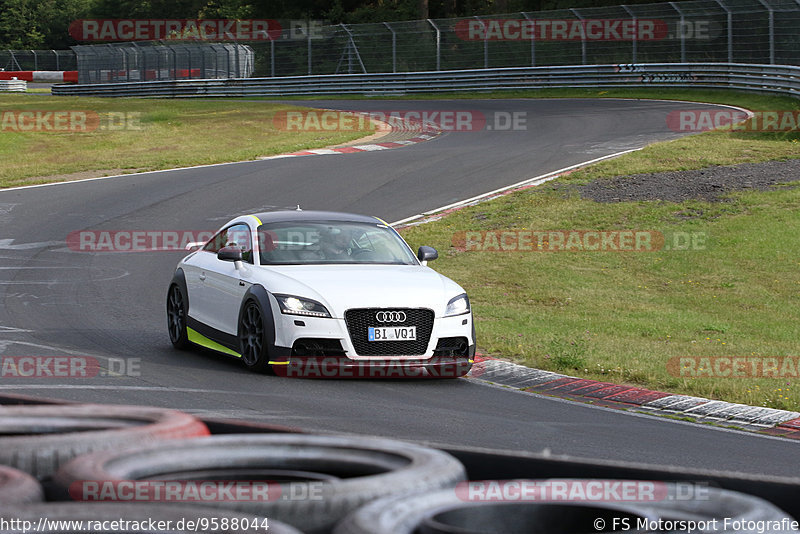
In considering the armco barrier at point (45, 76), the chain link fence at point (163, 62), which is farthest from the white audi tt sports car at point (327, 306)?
the armco barrier at point (45, 76)

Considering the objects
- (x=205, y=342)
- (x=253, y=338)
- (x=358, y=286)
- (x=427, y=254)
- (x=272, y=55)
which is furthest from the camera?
(x=272, y=55)

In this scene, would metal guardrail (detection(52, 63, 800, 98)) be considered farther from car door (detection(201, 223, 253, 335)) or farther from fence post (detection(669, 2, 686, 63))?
car door (detection(201, 223, 253, 335))

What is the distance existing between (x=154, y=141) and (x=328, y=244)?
25.1 m

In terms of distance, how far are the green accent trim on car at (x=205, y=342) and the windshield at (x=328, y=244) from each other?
93 cm

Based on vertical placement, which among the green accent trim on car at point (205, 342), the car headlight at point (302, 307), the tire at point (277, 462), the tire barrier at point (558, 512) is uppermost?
the tire barrier at point (558, 512)

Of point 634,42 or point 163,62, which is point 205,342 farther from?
point 163,62

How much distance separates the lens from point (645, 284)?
16062mm

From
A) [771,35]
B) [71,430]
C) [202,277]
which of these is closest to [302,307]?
[202,277]

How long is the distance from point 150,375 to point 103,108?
37566mm

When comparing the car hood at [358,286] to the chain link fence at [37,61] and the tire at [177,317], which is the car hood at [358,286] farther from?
the chain link fence at [37,61]

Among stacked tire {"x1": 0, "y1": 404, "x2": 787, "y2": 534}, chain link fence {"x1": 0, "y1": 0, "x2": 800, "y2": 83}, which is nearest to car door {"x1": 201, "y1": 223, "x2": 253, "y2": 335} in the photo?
stacked tire {"x1": 0, "y1": 404, "x2": 787, "y2": 534}

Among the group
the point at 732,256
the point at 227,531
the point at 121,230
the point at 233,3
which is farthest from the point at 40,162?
the point at 233,3

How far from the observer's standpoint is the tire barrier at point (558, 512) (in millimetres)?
3303

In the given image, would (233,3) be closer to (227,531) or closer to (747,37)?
(747,37)
